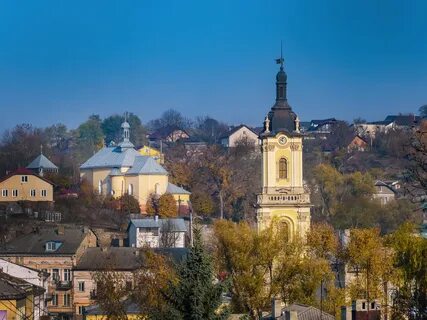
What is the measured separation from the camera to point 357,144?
583 ft

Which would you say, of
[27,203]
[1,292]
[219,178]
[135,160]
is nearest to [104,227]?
[27,203]

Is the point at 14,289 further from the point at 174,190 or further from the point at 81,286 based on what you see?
the point at 174,190

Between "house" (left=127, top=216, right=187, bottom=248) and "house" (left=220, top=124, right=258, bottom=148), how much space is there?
68263 mm

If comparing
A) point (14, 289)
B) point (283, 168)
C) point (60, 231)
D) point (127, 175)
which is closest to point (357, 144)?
point (127, 175)

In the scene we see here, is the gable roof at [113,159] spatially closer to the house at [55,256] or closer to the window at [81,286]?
the house at [55,256]

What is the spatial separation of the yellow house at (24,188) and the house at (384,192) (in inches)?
1419

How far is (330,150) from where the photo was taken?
172125mm

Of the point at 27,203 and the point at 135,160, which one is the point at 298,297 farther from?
the point at 135,160

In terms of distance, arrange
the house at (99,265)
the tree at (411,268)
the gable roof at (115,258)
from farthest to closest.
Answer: the gable roof at (115,258) → the house at (99,265) → the tree at (411,268)

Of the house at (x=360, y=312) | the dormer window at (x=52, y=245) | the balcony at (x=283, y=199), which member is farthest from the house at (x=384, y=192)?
the house at (x=360, y=312)

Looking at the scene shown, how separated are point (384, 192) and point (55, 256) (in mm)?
64857

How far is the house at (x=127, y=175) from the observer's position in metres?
124

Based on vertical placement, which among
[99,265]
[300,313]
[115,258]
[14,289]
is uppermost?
[115,258]

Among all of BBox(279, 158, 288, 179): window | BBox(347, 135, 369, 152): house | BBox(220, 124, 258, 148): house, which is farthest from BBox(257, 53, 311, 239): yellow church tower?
BBox(347, 135, 369, 152): house
